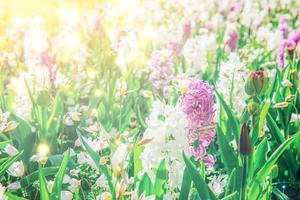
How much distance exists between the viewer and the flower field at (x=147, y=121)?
6.15ft

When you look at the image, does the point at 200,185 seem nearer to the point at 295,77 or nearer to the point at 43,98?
the point at 43,98

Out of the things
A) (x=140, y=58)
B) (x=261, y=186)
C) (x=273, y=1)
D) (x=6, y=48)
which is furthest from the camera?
(x=273, y=1)

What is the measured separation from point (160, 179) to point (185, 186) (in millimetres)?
99

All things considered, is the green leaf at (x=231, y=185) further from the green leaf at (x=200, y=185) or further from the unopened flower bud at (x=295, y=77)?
the unopened flower bud at (x=295, y=77)

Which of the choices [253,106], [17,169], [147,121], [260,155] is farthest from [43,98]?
[253,106]

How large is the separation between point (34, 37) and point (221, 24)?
10.4ft

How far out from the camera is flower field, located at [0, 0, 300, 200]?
6.15ft

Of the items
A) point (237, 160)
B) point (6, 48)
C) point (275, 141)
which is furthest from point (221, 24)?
point (237, 160)

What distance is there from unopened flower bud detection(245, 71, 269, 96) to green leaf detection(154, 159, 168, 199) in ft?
1.25

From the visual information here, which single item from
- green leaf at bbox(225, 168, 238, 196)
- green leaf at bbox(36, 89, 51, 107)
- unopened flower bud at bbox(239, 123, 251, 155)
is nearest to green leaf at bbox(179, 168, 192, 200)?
green leaf at bbox(225, 168, 238, 196)

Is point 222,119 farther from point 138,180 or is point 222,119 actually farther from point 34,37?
point 34,37

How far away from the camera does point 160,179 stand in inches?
76.2

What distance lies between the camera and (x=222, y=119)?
2.69 metres

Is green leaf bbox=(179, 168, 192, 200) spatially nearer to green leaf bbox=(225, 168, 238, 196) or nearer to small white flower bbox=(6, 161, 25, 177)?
green leaf bbox=(225, 168, 238, 196)
